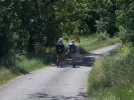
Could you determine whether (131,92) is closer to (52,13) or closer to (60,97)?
(60,97)

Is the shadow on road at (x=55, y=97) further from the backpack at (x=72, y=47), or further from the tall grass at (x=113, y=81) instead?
the backpack at (x=72, y=47)

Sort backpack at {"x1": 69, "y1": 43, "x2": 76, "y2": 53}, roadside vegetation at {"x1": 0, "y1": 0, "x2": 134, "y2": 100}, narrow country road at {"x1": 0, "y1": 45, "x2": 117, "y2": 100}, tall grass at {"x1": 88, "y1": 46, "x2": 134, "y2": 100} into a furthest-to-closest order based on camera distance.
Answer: backpack at {"x1": 69, "y1": 43, "x2": 76, "y2": 53} < roadside vegetation at {"x1": 0, "y1": 0, "x2": 134, "y2": 100} < narrow country road at {"x1": 0, "y1": 45, "x2": 117, "y2": 100} < tall grass at {"x1": 88, "y1": 46, "x2": 134, "y2": 100}

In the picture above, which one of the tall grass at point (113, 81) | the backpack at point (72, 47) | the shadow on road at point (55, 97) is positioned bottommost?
the shadow on road at point (55, 97)

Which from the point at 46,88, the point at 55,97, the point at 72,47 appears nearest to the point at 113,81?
the point at 55,97

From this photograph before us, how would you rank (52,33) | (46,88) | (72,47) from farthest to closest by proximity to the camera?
(52,33) → (72,47) → (46,88)

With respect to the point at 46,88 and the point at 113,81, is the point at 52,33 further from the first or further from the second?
the point at 113,81

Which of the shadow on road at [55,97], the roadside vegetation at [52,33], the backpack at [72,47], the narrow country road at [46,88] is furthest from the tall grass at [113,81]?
the backpack at [72,47]

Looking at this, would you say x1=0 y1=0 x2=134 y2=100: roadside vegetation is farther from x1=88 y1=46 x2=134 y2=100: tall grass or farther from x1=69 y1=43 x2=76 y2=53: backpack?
x1=69 y1=43 x2=76 y2=53: backpack

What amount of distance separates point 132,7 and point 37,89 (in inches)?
243

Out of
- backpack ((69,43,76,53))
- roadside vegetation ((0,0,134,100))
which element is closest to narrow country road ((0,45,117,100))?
roadside vegetation ((0,0,134,100))

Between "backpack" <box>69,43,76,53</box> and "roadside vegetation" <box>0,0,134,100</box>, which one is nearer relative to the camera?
"roadside vegetation" <box>0,0,134,100</box>

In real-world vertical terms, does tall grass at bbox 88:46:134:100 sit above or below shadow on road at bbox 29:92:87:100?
above

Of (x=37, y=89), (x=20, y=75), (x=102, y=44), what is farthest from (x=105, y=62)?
(x=102, y=44)

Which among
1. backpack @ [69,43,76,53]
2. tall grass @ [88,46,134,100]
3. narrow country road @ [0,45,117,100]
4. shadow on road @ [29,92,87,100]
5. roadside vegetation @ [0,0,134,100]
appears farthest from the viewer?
backpack @ [69,43,76,53]
